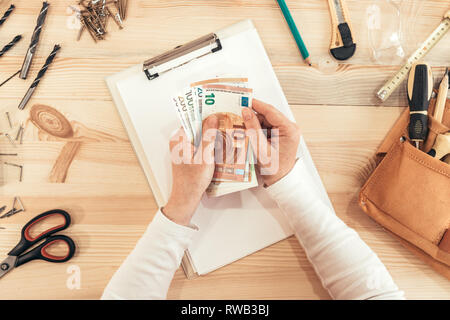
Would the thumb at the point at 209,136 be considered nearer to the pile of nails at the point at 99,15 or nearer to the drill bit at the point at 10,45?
the pile of nails at the point at 99,15

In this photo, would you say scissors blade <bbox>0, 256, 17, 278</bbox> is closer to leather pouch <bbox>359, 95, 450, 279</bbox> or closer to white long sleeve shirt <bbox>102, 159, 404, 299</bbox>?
white long sleeve shirt <bbox>102, 159, 404, 299</bbox>

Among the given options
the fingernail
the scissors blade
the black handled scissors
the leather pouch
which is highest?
the fingernail

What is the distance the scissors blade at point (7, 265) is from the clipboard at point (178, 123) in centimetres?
33

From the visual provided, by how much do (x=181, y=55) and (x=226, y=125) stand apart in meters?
0.19

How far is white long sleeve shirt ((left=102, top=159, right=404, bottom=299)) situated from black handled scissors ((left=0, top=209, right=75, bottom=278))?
0.15 meters

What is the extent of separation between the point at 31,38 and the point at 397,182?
0.86 metres

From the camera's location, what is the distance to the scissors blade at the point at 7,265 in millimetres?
666

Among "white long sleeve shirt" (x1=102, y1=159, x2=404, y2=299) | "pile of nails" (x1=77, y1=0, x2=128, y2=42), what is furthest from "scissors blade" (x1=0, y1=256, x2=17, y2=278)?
"pile of nails" (x1=77, y1=0, x2=128, y2=42)

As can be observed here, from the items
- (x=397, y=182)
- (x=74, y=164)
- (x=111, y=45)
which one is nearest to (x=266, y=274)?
(x=397, y=182)

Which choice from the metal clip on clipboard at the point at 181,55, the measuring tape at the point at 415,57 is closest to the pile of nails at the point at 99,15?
the metal clip on clipboard at the point at 181,55

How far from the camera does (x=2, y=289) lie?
2.21 feet

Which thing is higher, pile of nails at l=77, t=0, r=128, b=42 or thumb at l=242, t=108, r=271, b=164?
pile of nails at l=77, t=0, r=128, b=42

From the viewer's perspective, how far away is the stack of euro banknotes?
0.62 metres

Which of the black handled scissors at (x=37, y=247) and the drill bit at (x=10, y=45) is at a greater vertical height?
the drill bit at (x=10, y=45)
